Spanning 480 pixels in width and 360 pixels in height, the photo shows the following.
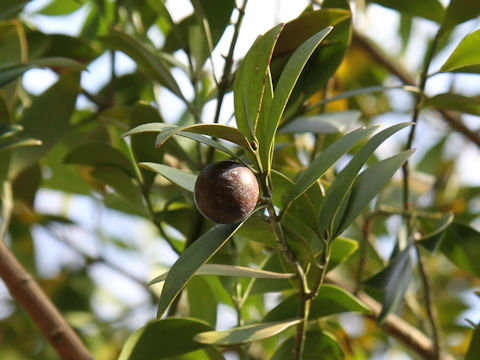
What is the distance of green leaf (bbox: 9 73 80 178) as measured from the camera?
68 centimetres

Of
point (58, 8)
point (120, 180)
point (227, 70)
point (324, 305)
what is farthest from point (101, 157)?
point (58, 8)

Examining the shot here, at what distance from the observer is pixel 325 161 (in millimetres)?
402

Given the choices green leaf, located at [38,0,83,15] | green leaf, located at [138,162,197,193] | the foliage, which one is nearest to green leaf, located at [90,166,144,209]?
the foliage

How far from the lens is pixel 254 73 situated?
0.39 meters

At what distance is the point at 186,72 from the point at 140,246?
919 mm

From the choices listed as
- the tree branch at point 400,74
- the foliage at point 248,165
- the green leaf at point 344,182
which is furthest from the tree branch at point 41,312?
the tree branch at point 400,74

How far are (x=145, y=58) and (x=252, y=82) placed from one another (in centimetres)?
21

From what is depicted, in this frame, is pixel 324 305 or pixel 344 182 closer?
pixel 344 182

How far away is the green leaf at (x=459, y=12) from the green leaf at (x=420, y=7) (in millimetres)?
72

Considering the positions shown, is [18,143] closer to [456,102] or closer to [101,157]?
[101,157]

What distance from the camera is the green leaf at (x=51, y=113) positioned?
2.22ft

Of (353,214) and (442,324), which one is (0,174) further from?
(442,324)

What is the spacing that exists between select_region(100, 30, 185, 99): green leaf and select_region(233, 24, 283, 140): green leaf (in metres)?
0.17

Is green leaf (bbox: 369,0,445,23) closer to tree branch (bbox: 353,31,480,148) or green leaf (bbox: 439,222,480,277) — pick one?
green leaf (bbox: 439,222,480,277)
